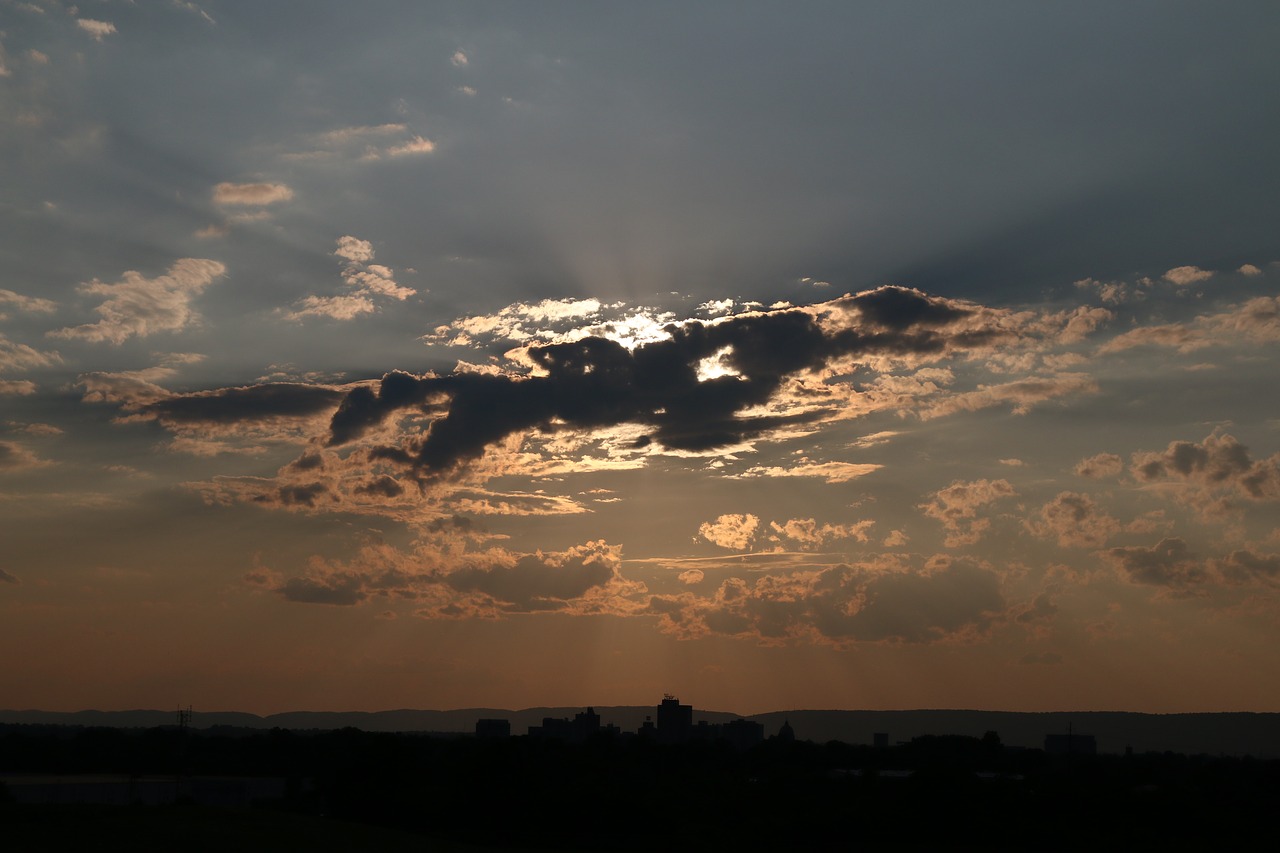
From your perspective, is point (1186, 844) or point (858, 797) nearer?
point (1186, 844)

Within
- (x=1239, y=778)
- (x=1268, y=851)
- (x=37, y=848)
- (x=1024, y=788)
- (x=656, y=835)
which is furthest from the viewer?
(x=1239, y=778)

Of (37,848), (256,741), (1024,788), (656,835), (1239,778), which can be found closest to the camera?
(37,848)

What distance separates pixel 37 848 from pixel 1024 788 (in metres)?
87.2

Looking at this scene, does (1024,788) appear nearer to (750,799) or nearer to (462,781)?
(750,799)

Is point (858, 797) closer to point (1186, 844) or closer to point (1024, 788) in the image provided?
point (1024, 788)

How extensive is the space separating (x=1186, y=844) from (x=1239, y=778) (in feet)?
210

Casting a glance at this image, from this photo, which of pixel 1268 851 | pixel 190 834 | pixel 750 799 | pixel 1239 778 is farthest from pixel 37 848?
pixel 1239 778

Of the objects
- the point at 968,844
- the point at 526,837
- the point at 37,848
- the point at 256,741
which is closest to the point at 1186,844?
the point at 968,844

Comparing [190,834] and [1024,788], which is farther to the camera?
[1024,788]

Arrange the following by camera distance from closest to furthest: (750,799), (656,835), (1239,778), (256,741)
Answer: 1. (656,835)
2. (750,799)
3. (1239,778)
4. (256,741)

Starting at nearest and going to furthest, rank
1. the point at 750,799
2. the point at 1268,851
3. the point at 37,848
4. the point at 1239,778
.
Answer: the point at 37,848, the point at 1268,851, the point at 750,799, the point at 1239,778

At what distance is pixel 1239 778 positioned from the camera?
141 m

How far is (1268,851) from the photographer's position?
82.9 meters

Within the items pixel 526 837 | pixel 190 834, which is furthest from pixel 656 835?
pixel 190 834
